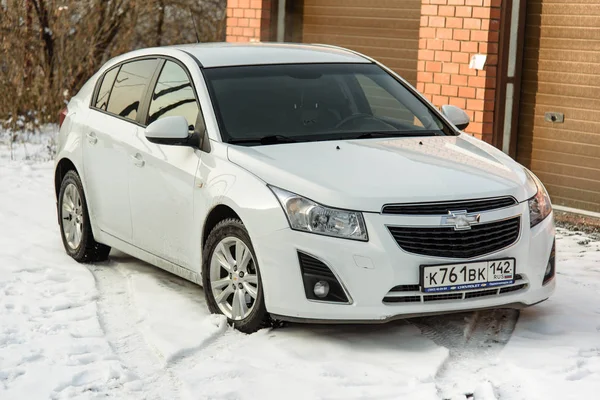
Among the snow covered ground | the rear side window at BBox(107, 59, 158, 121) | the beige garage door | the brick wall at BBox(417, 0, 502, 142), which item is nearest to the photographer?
the snow covered ground

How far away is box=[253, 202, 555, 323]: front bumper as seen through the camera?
582cm

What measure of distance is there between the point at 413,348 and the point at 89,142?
3.16 m

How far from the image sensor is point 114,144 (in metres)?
7.81

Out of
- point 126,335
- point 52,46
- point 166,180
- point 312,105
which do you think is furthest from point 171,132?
point 52,46

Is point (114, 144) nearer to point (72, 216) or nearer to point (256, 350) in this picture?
point (72, 216)

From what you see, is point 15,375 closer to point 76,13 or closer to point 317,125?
point 317,125

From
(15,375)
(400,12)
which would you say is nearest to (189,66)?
(15,375)

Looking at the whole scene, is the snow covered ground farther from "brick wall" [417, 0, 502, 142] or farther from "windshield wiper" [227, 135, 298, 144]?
"brick wall" [417, 0, 502, 142]

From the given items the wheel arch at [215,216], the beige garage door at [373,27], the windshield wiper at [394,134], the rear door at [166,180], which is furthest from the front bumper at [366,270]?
the beige garage door at [373,27]

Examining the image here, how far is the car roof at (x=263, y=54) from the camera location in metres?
7.41

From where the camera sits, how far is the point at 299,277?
5.94 metres

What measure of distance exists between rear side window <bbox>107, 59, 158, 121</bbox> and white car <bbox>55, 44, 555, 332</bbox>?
2 centimetres

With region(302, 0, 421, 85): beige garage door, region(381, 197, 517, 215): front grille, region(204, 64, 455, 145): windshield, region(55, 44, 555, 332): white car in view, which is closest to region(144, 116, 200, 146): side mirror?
region(55, 44, 555, 332): white car

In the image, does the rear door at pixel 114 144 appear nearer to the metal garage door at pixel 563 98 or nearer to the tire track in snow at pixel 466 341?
the tire track in snow at pixel 466 341
